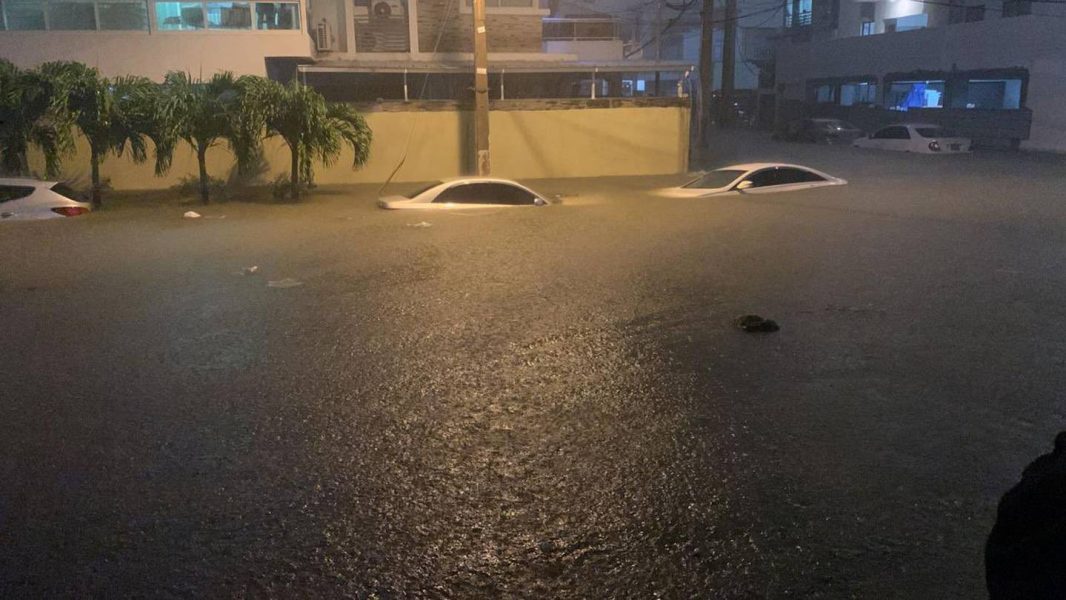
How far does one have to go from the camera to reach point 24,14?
2412 cm

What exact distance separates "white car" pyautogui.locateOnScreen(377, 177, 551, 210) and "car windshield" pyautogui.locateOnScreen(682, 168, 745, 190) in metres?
4.82

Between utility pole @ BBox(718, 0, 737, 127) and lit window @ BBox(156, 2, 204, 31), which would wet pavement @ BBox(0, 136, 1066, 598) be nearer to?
lit window @ BBox(156, 2, 204, 31)

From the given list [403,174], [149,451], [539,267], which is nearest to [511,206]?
[539,267]

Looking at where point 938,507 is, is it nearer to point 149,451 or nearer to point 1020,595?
point 1020,595

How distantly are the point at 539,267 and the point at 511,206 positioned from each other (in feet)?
21.3

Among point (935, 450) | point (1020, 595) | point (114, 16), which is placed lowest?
point (935, 450)

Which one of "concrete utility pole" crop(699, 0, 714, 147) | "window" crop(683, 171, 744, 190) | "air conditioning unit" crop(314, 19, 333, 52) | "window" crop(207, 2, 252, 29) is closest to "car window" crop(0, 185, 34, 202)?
"window" crop(207, 2, 252, 29)

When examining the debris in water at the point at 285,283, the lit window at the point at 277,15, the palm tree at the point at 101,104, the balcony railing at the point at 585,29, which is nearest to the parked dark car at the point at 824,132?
the balcony railing at the point at 585,29

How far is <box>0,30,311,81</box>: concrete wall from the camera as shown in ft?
78.7

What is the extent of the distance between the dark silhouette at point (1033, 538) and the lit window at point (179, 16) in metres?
26.7

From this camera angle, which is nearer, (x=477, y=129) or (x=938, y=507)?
(x=938, y=507)

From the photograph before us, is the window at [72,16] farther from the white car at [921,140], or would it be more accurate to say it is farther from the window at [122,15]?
the white car at [921,140]

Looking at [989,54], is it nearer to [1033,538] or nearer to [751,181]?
[751,181]

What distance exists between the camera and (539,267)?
11.9m
